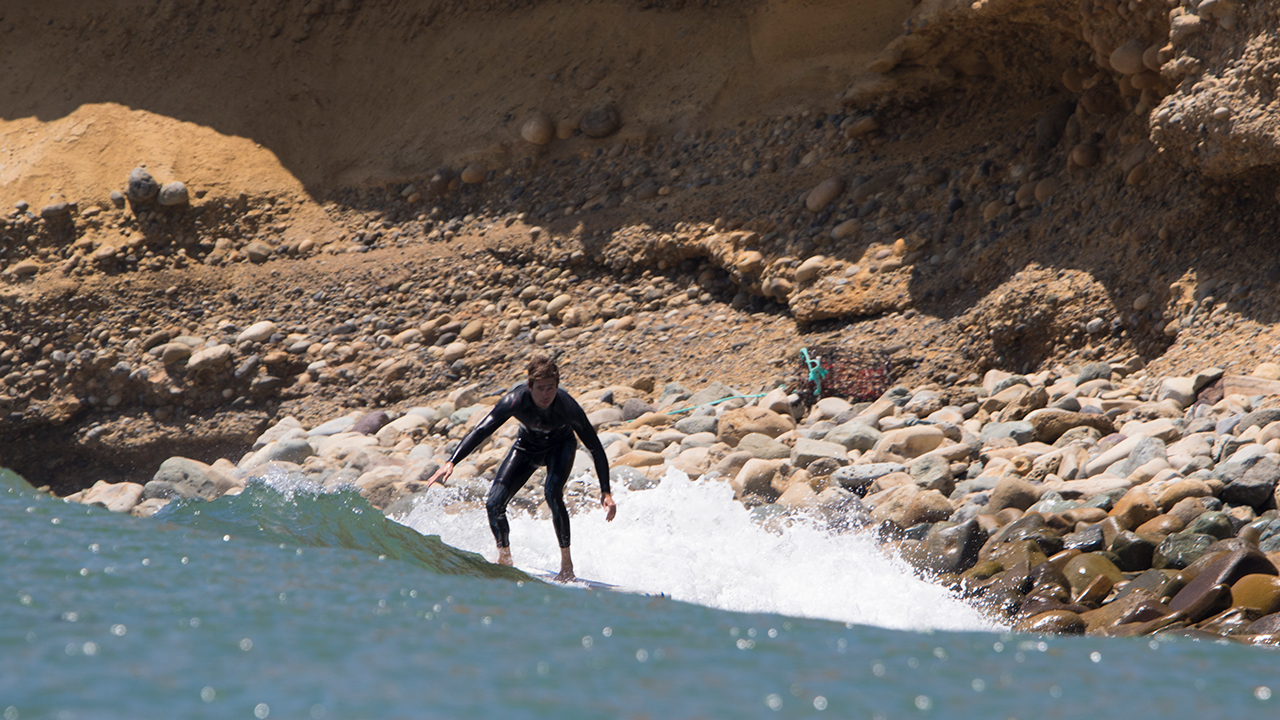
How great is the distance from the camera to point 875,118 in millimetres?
11688

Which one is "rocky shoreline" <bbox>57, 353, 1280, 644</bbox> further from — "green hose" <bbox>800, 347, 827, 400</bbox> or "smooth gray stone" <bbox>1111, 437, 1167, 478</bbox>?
"green hose" <bbox>800, 347, 827, 400</bbox>

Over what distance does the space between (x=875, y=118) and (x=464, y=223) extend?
5182 mm

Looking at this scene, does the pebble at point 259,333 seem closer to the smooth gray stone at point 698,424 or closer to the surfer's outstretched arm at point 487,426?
the smooth gray stone at point 698,424

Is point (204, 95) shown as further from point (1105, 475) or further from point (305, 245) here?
point (1105, 475)

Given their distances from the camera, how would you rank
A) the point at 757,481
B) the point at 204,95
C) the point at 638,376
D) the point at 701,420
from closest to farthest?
the point at 757,481 → the point at 701,420 → the point at 638,376 → the point at 204,95

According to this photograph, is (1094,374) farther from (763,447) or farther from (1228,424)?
(763,447)

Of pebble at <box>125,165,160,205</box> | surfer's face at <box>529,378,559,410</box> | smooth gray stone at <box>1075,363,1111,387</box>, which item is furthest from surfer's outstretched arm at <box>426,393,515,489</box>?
pebble at <box>125,165,160,205</box>

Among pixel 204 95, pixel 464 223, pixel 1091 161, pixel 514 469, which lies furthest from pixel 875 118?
pixel 204 95

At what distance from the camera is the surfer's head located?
6184 mm

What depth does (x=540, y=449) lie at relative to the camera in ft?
21.9

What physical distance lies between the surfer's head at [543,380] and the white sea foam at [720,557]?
127cm

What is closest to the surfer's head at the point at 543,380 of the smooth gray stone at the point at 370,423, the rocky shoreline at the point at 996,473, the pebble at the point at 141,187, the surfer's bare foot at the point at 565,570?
the surfer's bare foot at the point at 565,570

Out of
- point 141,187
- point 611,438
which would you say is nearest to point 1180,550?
point 611,438

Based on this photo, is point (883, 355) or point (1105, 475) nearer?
point (1105, 475)
